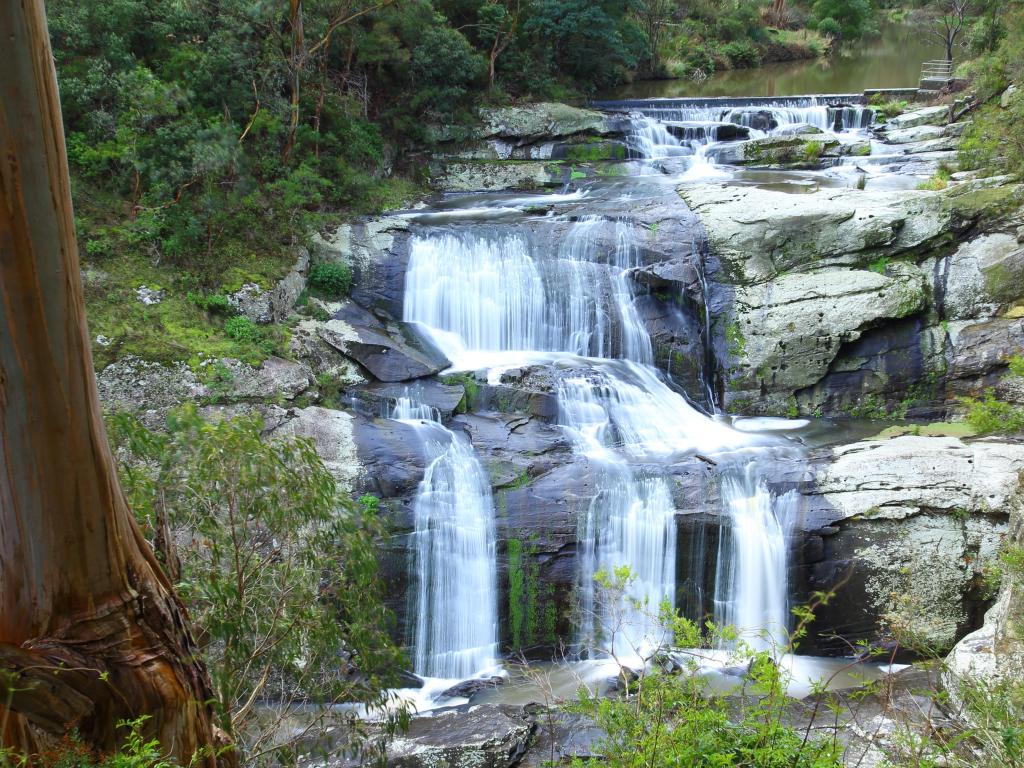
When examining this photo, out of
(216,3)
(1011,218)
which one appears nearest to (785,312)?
(1011,218)

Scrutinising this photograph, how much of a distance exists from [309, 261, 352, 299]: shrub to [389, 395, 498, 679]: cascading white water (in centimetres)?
460

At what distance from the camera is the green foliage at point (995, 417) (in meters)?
11.4

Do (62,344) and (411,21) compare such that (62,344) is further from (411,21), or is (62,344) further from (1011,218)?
(411,21)

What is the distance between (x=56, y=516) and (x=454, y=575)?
7.06 m

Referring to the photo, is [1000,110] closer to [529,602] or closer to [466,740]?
[529,602]

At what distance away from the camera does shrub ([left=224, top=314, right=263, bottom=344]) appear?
11859mm

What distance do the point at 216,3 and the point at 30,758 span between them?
46.7 ft

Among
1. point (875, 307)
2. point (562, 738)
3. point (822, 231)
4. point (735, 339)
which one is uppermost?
point (822, 231)

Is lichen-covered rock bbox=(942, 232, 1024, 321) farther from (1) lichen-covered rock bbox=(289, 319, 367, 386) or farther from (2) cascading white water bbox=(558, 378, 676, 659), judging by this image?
(1) lichen-covered rock bbox=(289, 319, 367, 386)

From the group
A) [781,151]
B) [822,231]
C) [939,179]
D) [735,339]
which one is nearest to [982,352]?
[822,231]

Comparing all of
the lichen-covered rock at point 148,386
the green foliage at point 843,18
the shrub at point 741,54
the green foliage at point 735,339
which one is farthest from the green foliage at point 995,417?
the green foliage at point 843,18

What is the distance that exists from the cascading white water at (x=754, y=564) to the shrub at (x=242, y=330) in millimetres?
7310

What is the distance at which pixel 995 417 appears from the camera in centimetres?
1165

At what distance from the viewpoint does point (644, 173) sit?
62.3 feet
